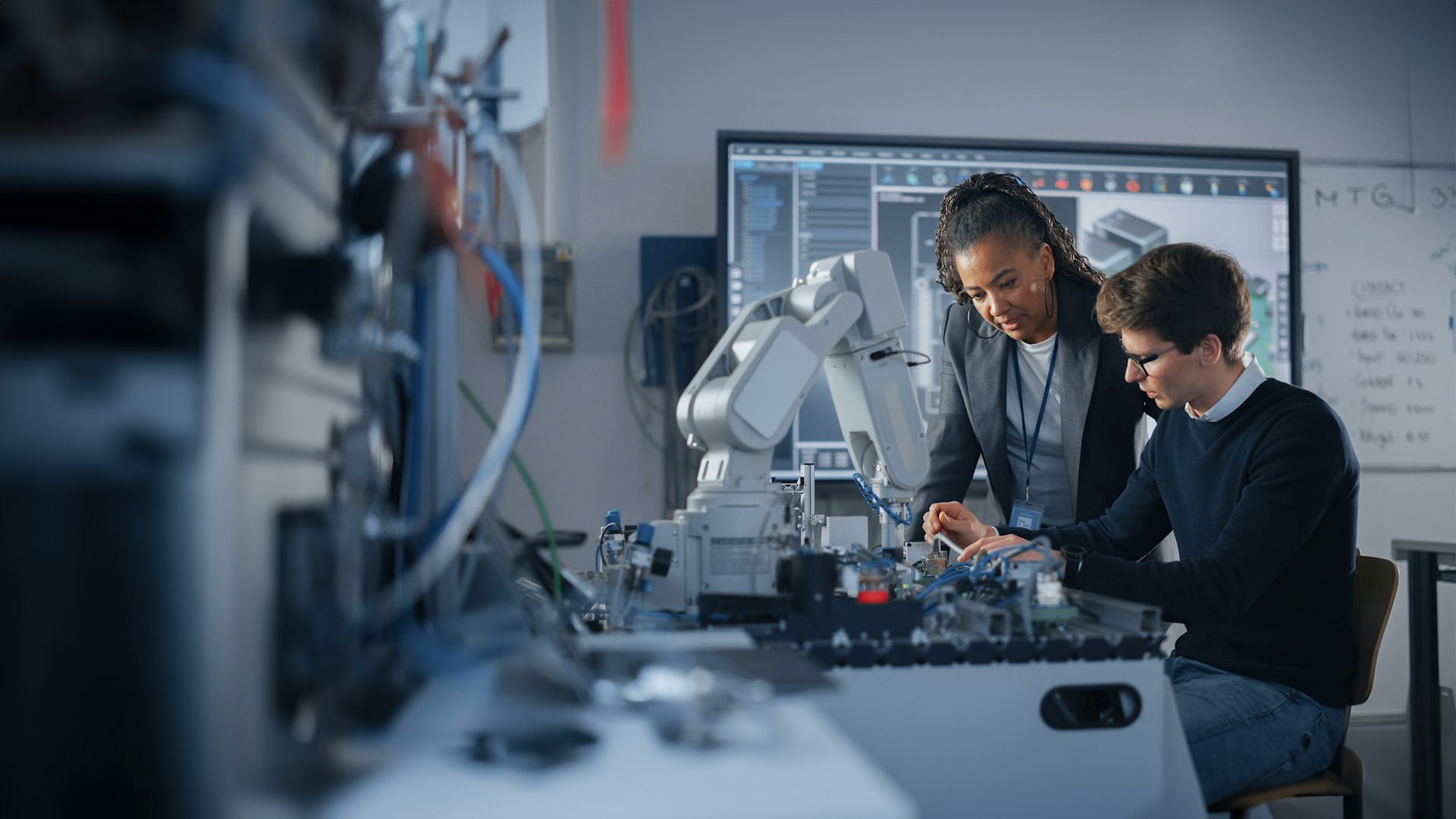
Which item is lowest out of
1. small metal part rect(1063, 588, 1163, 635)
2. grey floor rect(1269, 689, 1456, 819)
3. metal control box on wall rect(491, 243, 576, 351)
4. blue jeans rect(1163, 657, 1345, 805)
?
grey floor rect(1269, 689, 1456, 819)

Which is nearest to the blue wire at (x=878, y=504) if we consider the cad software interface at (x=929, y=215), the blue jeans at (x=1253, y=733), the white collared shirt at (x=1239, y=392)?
the blue jeans at (x=1253, y=733)

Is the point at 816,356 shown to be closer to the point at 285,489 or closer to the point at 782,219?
the point at 285,489

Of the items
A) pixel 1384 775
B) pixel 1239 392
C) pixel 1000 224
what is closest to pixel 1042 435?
pixel 1000 224

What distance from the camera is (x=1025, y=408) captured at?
215cm

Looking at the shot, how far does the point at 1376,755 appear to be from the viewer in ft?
9.62

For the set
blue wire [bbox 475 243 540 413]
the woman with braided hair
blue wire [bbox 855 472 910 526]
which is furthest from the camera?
the woman with braided hair

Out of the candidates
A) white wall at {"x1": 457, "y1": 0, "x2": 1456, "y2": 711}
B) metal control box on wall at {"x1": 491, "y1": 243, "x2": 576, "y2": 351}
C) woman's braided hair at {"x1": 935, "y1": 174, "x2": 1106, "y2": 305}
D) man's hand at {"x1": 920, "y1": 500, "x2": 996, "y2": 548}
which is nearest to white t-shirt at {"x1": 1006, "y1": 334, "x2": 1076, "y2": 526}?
woman's braided hair at {"x1": 935, "y1": 174, "x2": 1106, "y2": 305}

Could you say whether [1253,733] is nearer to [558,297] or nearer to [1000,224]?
[1000,224]

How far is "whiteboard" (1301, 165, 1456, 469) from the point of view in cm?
327

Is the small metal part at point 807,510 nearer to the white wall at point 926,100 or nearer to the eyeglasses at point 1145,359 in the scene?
the eyeglasses at point 1145,359

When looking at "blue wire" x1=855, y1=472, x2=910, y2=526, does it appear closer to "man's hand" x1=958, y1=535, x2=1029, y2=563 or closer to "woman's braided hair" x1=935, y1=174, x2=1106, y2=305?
"man's hand" x1=958, y1=535, x2=1029, y2=563

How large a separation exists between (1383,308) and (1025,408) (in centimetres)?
191

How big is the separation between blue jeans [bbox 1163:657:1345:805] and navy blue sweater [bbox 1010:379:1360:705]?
0.11 feet

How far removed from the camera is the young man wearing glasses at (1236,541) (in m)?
1.42
